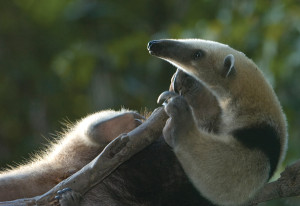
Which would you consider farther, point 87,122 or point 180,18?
point 180,18

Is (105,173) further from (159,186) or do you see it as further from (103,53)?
(103,53)

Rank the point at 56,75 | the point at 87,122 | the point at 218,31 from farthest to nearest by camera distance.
Result: the point at 56,75
the point at 218,31
the point at 87,122

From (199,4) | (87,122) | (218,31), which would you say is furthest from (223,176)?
(199,4)

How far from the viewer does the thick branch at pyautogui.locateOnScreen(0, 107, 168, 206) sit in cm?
406

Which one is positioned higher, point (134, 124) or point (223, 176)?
point (134, 124)

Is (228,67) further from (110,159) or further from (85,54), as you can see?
(85,54)

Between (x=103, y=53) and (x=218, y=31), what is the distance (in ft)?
9.62

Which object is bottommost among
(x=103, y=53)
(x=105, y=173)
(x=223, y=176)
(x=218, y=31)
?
(x=223, y=176)

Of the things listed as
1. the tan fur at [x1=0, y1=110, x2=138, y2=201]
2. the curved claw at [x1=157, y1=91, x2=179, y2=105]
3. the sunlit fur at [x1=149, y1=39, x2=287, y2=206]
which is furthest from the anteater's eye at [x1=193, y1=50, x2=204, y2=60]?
the tan fur at [x1=0, y1=110, x2=138, y2=201]

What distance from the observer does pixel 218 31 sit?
7949 mm

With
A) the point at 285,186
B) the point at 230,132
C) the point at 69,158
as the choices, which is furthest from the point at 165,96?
the point at 69,158

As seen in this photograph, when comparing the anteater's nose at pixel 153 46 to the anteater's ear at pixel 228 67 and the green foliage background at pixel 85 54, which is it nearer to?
the anteater's ear at pixel 228 67

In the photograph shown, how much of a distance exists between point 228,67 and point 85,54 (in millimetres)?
5419

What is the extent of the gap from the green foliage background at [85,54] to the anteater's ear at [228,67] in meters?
3.59
